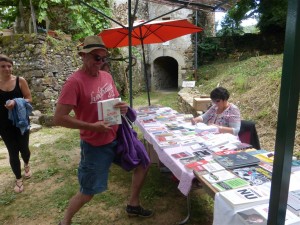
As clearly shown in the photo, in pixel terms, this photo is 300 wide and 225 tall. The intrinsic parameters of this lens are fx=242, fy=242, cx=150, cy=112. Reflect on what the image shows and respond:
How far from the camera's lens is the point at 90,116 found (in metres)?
2.02

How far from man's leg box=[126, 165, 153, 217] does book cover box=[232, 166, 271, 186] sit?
40.0 inches

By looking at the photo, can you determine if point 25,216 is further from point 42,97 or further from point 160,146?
point 42,97

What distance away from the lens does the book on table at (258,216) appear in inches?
44.7

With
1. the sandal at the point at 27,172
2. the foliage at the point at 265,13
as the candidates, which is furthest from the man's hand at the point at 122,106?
the foliage at the point at 265,13

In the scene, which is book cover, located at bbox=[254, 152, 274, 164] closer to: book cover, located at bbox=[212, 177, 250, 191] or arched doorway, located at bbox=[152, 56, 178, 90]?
book cover, located at bbox=[212, 177, 250, 191]

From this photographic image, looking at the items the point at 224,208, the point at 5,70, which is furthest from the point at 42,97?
the point at 224,208

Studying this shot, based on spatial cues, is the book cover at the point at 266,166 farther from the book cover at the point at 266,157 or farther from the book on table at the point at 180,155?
the book on table at the point at 180,155

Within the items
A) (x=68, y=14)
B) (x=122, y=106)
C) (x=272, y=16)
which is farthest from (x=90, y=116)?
(x=272, y=16)

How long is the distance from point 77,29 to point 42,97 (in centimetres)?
315

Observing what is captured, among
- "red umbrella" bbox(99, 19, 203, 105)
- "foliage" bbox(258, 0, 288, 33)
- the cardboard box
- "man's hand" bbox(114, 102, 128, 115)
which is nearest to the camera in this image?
"man's hand" bbox(114, 102, 128, 115)

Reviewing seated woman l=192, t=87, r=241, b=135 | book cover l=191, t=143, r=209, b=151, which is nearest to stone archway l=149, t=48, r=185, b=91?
seated woman l=192, t=87, r=241, b=135

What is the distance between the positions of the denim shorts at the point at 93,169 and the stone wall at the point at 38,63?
5.52 m

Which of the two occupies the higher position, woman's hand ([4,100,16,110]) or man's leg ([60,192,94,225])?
woman's hand ([4,100,16,110])

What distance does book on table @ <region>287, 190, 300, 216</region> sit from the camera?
1.21 metres
